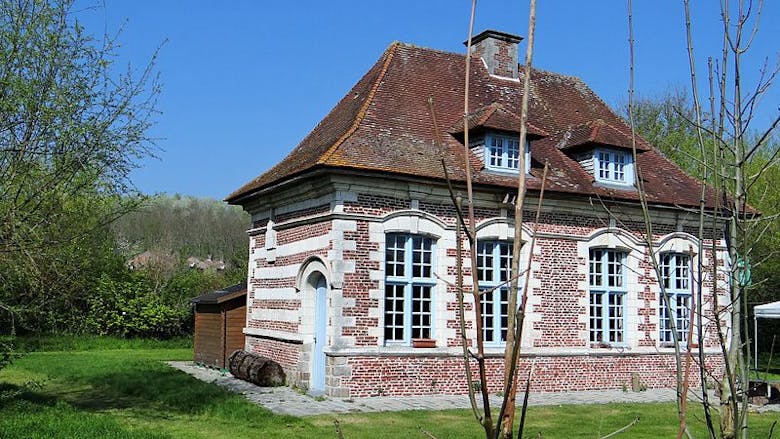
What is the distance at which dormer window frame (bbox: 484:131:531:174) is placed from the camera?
14633 millimetres

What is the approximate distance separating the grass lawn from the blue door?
1.57 m

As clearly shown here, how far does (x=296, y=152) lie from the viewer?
16.8 meters

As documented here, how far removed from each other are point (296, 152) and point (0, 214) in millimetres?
8075

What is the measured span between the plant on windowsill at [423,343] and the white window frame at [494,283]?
1.11 metres

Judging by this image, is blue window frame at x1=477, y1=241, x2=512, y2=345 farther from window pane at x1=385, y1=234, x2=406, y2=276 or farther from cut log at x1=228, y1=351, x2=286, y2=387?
cut log at x1=228, y1=351, x2=286, y2=387

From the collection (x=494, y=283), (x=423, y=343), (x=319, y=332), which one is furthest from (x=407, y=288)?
(x=319, y=332)

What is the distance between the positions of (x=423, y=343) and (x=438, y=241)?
188 cm

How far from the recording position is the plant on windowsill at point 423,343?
1355 centimetres

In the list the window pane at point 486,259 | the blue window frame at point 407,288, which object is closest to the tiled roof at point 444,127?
the window pane at point 486,259

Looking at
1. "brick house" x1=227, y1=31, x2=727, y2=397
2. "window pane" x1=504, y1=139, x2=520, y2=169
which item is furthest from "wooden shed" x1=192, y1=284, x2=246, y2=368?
"window pane" x1=504, y1=139, x2=520, y2=169

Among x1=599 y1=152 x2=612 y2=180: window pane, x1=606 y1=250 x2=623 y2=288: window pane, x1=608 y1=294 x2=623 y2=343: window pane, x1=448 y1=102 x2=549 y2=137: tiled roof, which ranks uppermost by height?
x1=448 y1=102 x2=549 y2=137: tiled roof

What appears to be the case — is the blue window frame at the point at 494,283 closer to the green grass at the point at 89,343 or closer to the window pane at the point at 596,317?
the window pane at the point at 596,317

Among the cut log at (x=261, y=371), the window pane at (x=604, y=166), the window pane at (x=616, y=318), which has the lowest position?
the cut log at (x=261, y=371)

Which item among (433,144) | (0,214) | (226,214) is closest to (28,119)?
(0,214)
